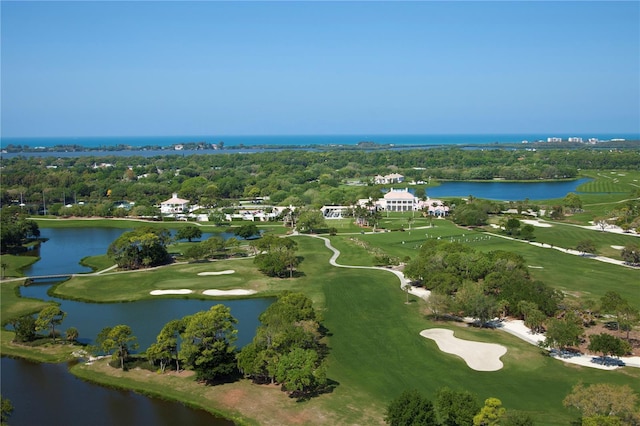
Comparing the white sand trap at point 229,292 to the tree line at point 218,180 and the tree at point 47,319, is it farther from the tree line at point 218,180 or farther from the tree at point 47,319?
the tree line at point 218,180

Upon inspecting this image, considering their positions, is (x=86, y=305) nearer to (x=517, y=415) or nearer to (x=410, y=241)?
(x=517, y=415)

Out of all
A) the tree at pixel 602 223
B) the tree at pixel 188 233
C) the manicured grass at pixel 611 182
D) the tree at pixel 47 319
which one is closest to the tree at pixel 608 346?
the tree at pixel 47 319

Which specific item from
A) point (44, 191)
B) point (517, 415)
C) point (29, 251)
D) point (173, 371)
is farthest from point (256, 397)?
point (44, 191)

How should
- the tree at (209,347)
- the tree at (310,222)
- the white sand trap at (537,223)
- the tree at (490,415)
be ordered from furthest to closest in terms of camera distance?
the white sand trap at (537,223), the tree at (310,222), the tree at (209,347), the tree at (490,415)

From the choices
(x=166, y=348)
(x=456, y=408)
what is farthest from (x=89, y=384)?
(x=456, y=408)

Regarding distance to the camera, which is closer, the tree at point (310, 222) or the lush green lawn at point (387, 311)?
the lush green lawn at point (387, 311)
